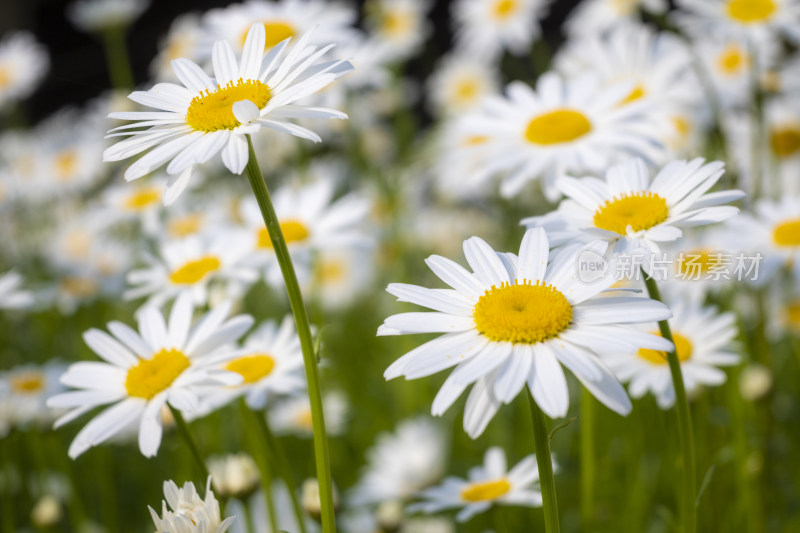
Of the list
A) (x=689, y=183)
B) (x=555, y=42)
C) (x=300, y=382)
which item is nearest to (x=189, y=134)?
(x=300, y=382)

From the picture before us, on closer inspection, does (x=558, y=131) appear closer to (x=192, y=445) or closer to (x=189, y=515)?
(x=192, y=445)

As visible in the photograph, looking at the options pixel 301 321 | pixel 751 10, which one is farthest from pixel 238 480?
pixel 751 10

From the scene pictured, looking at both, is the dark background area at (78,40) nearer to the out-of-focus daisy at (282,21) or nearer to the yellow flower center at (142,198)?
the out-of-focus daisy at (282,21)

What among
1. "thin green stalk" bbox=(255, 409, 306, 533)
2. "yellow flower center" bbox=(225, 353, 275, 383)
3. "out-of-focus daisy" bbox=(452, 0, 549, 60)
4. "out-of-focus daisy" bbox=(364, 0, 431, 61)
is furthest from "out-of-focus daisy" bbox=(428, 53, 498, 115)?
"thin green stalk" bbox=(255, 409, 306, 533)

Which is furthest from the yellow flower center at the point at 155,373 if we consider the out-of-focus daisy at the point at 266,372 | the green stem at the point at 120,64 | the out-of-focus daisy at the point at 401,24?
the out-of-focus daisy at the point at 401,24

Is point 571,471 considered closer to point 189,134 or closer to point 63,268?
point 189,134
